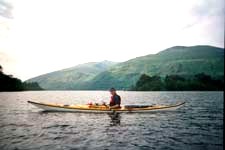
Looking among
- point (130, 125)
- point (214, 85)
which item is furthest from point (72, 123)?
point (214, 85)

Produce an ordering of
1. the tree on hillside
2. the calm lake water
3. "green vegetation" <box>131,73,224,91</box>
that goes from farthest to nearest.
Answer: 1. the tree on hillside
2. "green vegetation" <box>131,73,224,91</box>
3. the calm lake water

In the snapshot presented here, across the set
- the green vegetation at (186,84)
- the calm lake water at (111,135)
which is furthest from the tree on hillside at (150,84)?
the calm lake water at (111,135)

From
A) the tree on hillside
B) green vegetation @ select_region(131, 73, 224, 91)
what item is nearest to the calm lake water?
green vegetation @ select_region(131, 73, 224, 91)

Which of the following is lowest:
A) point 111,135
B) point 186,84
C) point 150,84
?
point 111,135

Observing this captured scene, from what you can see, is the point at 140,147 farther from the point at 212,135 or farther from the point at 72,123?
the point at 72,123

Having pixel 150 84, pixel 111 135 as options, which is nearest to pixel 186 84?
pixel 150 84

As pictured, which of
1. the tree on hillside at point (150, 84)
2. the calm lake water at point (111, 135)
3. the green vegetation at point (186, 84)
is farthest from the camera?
the tree on hillside at point (150, 84)

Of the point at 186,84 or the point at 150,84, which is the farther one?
the point at 150,84

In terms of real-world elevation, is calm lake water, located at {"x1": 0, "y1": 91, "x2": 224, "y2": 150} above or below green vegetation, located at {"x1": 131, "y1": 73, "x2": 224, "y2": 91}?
below

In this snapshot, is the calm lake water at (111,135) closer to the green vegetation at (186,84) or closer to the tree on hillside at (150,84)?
the green vegetation at (186,84)

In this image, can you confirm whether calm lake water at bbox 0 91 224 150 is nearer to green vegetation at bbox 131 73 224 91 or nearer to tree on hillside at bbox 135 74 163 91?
green vegetation at bbox 131 73 224 91

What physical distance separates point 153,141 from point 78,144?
557 cm

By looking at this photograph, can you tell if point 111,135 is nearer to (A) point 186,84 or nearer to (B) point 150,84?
(A) point 186,84

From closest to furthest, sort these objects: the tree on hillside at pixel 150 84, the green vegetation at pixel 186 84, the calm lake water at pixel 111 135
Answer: the calm lake water at pixel 111 135, the green vegetation at pixel 186 84, the tree on hillside at pixel 150 84
